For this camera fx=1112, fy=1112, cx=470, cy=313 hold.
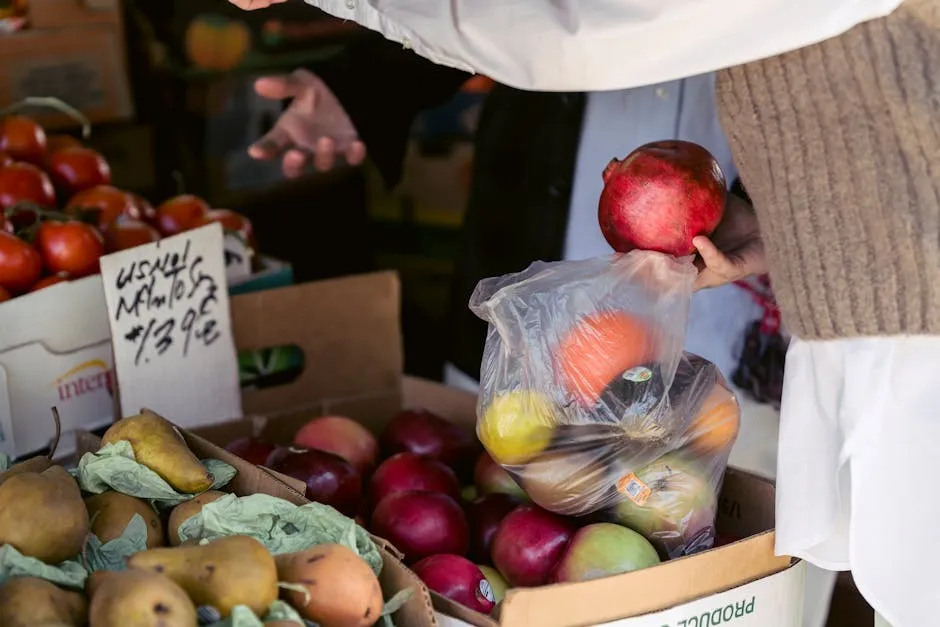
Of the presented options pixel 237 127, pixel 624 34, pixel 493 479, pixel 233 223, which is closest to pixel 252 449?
pixel 493 479

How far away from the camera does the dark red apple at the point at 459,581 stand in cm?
121

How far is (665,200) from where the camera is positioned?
1.31 meters

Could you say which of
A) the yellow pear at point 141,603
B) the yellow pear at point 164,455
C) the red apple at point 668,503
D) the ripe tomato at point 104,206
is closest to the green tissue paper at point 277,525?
the yellow pear at point 164,455

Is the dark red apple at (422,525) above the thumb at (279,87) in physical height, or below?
below

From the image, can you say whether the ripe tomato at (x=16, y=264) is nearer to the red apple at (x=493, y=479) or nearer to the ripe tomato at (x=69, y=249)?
the ripe tomato at (x=69, y=249)

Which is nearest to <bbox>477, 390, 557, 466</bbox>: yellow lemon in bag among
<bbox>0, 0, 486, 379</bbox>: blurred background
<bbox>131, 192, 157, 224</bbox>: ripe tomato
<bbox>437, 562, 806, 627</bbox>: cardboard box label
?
<bbox>437, 562, 806, 627</bbox>: cardboard box label

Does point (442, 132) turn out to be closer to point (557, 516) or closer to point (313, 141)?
point (313, 141)

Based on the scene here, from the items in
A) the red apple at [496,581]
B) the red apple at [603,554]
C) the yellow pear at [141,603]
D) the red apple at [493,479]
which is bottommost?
the red apple at [496,581]

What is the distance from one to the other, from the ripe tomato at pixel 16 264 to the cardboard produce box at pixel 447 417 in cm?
32

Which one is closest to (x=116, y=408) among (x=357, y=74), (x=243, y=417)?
(x=243, y=417)

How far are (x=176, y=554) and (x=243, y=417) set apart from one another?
30.7 inches

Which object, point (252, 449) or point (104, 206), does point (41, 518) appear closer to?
point (252, 449)

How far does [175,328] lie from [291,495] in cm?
56

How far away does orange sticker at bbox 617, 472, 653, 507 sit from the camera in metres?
1.24
